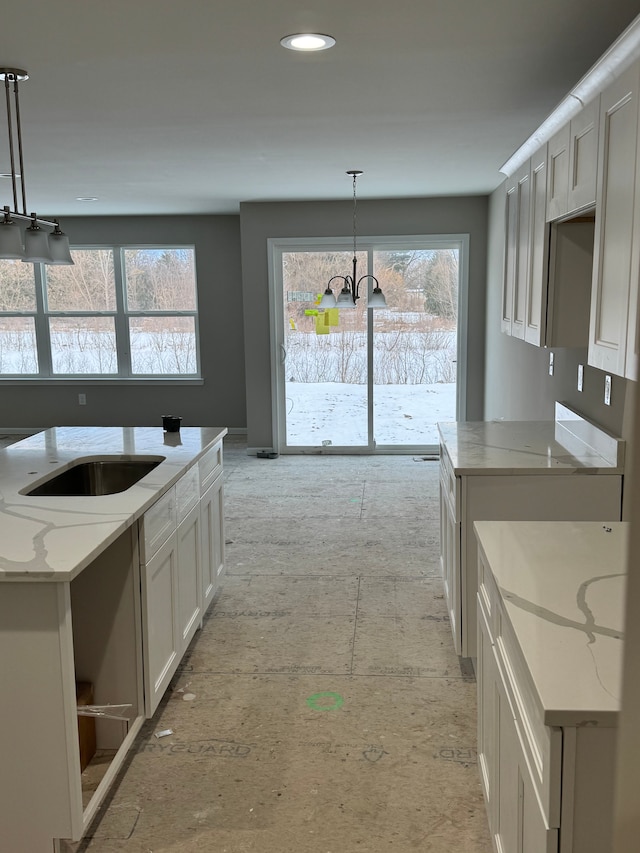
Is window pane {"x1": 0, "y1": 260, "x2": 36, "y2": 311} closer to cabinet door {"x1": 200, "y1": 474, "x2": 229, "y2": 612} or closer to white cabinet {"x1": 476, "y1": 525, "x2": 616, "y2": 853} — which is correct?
cabinet door {"x1": 200, "y1": 474, "x2": 229, "y2": 612}

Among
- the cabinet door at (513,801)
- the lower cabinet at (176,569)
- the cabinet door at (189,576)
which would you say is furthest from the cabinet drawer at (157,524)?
the cabinet door at (513,801)

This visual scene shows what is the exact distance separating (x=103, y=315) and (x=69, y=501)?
19.8 feet

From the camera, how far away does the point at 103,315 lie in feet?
26.9

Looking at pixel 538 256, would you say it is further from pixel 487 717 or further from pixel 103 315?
pixel 103 315

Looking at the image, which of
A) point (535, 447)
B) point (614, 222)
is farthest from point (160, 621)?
point (614, 222)

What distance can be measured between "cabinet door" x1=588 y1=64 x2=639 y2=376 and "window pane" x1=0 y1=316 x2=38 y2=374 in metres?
7.25

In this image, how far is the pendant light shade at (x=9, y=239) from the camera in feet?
9.36

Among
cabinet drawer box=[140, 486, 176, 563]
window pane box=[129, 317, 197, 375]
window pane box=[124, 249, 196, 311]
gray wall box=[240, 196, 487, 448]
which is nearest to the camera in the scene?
cabinet drawer box=[140, 486, 176, 563]

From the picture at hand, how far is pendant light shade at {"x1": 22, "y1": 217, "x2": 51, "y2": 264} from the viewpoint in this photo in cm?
308

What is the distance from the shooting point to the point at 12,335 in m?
8.36

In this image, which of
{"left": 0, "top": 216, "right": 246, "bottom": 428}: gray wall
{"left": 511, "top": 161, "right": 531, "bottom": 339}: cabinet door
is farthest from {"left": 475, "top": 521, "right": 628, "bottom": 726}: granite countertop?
{"left": 0, "top": 216, "right": 246, "bottom": 428}: gray wall

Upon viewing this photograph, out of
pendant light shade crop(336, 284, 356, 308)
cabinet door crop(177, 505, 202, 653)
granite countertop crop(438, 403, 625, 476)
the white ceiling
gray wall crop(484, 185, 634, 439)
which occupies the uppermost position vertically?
the white ceiling

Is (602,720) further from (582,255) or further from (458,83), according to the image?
(458,83)

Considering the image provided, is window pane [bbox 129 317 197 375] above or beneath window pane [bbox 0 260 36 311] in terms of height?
beneath
